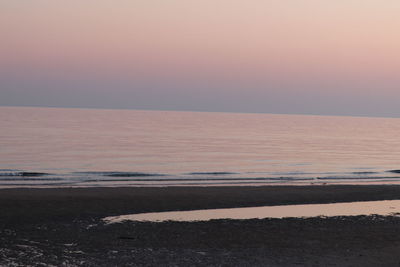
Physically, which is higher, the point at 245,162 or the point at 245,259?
the point at 245,162

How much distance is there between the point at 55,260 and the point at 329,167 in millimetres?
41615

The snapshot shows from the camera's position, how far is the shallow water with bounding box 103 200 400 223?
21344mm

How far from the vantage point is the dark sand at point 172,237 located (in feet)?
48.0

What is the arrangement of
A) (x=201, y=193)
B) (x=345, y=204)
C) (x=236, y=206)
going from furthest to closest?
(x=201, y=193) → (x=345, y=204) → (x=236, y=206)

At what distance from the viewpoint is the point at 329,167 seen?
172 feet

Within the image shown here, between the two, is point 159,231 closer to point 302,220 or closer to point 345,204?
point 302,220

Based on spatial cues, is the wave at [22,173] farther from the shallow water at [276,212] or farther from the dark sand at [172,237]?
the shallow water at [276,212]

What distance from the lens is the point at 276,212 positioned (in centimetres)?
2353

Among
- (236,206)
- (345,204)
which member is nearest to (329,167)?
(345,204)

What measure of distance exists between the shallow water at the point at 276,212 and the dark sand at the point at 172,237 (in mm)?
1018

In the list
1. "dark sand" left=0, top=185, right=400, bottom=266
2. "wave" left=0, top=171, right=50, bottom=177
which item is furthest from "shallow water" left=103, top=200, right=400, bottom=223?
"wave" left=0, top=171, right=50, bottom=177

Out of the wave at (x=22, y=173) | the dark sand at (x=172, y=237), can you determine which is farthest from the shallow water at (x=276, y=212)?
the wave at (x=22, y=173)

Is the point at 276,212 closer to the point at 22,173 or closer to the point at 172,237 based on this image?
the point at 172,237

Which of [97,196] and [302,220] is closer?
[302,220]
